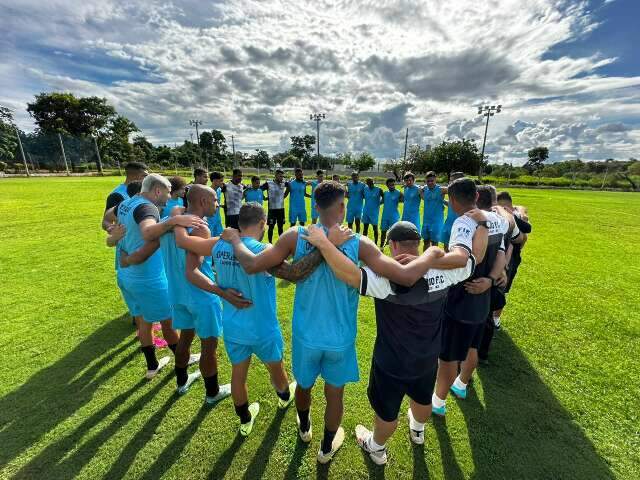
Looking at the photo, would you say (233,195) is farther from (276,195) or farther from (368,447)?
(368,447)

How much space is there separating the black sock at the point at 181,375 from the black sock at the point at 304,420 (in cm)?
154

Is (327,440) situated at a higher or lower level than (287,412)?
higher

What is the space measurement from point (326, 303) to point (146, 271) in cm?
233

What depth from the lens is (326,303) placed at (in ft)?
7.55

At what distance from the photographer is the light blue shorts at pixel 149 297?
339cm

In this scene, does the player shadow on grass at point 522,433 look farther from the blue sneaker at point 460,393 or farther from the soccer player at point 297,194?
the soccer player at point 297,194

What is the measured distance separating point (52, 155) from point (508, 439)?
82995 millimetres

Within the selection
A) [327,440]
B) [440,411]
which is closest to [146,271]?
[327,440]

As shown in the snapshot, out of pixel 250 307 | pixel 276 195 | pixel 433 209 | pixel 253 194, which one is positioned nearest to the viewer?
pixel 250 307

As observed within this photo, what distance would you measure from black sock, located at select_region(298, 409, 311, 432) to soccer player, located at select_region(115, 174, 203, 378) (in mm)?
1898

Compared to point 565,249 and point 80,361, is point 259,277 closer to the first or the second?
point 80,361

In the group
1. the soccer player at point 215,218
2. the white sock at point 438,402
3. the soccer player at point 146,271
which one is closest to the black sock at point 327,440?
the white sock at point 438,402

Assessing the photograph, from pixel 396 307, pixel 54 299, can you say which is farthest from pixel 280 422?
pixel 54 299

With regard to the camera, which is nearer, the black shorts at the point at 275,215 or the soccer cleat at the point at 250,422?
the soccer cleat at the point at 250,422
